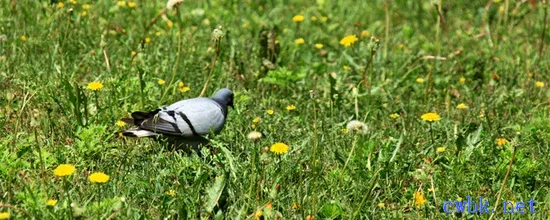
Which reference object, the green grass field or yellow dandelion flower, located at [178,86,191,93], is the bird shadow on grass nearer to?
the green grass field

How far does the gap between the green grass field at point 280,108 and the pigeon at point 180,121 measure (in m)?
0.10

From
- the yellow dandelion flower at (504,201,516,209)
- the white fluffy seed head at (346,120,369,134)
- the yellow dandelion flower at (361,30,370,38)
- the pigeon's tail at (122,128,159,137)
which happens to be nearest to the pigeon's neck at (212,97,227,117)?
the pigeon's tail at (122,128,159,137)

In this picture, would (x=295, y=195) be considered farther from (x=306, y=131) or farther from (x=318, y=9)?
(x=318, y=9)

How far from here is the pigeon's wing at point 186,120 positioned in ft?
14.1

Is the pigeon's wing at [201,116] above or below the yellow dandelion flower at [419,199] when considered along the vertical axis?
above

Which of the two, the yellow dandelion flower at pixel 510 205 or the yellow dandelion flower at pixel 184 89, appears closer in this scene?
the yellow dandelion flower at pixel 510 205

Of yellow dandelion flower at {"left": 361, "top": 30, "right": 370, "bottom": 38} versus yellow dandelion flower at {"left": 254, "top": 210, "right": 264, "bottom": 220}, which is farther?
yellow dandelion flower at {"left": 361, "top": 30, "right": 370, "bottom": 38}

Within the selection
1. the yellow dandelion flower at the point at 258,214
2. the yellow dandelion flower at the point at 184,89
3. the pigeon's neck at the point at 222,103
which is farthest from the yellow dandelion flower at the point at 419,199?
the yellow dandelion flower at the point at 184,89

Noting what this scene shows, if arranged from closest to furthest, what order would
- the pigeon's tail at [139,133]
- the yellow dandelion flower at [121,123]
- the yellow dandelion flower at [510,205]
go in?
the yellow dandelion flower at [510,205] → the pigeon's tail at [139,133] → the yellow dandelion flower at [121,123]

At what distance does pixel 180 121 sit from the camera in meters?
4.30

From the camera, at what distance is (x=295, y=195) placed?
12.7ft

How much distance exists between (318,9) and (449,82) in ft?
5.74

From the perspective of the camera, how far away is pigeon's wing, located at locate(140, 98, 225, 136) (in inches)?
169

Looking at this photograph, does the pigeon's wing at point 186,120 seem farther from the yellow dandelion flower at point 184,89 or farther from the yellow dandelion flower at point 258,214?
the yellow dandelion flower at point 258,214
